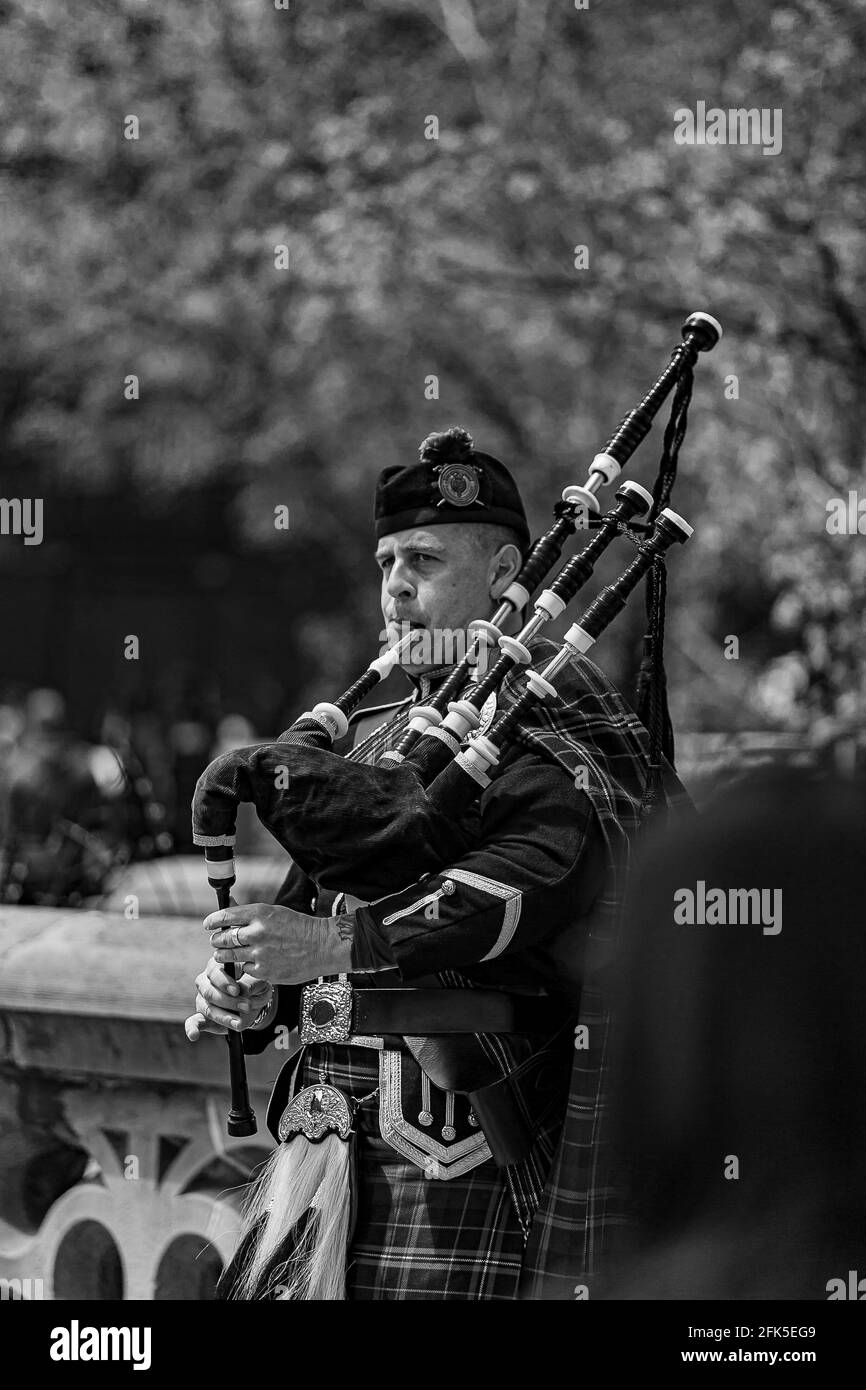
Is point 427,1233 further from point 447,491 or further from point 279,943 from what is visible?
point 447,491

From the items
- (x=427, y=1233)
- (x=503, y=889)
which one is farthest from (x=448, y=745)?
(x=427, y=1233)

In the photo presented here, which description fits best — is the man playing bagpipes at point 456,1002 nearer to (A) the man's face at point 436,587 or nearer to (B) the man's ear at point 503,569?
(A) the man's face at point 436,587

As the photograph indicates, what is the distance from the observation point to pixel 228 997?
100 inches

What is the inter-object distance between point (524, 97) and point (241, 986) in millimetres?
7739

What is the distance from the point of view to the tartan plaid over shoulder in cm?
246

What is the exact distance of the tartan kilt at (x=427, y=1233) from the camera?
8.21 feet

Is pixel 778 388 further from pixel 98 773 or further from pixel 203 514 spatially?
pixel 203 514

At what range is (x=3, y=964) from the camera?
3.33 m

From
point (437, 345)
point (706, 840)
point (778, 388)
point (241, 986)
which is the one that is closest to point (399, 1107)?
point (241, 986)

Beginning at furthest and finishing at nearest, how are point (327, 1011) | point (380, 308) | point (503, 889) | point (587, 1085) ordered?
point (380, 308) → point (327, 1011) → point (587, 1085) → point (503, 889)

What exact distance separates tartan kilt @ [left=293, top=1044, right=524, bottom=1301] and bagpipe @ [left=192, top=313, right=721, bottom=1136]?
0.81 feet

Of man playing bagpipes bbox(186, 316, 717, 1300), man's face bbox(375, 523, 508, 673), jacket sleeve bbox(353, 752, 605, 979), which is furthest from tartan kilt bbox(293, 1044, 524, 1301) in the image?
man's face bbox(375, 523, 508, 673)

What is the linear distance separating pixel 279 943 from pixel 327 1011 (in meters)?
0.29

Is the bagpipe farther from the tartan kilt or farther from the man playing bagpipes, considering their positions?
the tartan kilt
